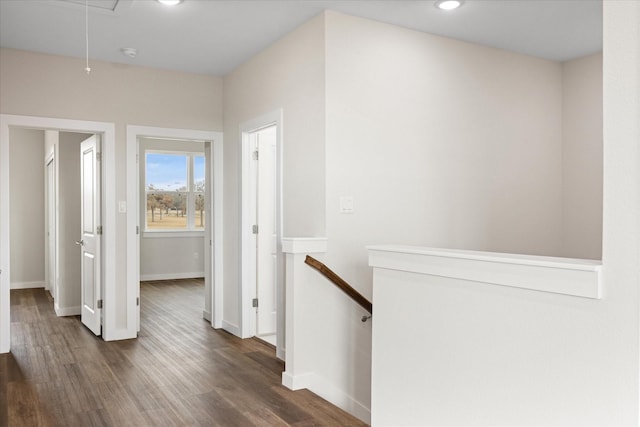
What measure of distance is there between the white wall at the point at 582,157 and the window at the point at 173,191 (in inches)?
253

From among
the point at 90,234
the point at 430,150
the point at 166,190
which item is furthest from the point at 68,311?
the point at 430,150

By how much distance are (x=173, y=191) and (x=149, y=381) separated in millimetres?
6038

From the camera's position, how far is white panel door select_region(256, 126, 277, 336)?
493 cm

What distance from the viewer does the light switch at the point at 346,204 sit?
3.68 meters

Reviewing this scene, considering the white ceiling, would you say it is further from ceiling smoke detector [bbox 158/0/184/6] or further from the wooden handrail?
the wooden handrail

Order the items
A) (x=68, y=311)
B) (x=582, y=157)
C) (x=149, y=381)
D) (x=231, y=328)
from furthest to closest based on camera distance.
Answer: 1. (x=68, y=311)
2. (x=231, y=328)
3. (x=582, y=157)
4. (x=149, y=381)

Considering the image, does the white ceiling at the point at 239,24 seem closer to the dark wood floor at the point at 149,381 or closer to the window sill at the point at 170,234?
the dark wood floor at the point at 149,381

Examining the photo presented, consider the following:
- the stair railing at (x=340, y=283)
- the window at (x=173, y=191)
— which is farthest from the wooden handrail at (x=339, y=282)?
the window at (x=173, y=191)

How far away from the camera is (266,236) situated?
4.97 metres

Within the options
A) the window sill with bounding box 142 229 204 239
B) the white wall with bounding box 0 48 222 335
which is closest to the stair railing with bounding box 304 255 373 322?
the white wall with bounding box 0 48 222 335

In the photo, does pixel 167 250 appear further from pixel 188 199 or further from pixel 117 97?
pixel 117 97

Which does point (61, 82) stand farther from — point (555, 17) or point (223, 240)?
point (555, 17)

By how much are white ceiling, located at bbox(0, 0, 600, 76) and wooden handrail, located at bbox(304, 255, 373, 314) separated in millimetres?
1768

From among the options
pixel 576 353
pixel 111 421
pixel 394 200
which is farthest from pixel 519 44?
pixel 111 421
